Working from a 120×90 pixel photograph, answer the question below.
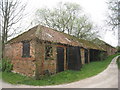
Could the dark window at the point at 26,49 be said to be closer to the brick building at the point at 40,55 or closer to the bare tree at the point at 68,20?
the brick building at the point at 40,55

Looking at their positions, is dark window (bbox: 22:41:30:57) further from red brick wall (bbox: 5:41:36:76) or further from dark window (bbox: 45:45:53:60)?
dark window (bbox: 45:45:53:60)

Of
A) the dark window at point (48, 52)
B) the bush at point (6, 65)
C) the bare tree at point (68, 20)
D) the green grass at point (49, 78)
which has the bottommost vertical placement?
the green grass at point (49, 78)

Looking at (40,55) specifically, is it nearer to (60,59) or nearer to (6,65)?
(60,59)

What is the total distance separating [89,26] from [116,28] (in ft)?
39.6

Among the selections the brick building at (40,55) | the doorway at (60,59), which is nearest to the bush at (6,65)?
the brick building at (40,55)

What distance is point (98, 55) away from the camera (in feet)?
70.1

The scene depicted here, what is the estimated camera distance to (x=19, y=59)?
1055 cm

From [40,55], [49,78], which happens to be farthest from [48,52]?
[49,78]

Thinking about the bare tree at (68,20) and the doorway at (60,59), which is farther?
the bare tree at (68,20)

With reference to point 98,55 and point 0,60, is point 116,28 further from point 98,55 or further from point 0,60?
point 0,60

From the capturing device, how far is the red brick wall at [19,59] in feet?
30.7

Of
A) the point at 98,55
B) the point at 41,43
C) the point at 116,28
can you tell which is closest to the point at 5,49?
the point at 41,43

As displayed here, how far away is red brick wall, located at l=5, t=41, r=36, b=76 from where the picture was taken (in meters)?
9.37

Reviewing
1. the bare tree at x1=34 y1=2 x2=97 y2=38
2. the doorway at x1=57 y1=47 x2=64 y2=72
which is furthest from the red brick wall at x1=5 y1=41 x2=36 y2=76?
the bare tree at x1=34 y1=2 x2=97 y2=38
